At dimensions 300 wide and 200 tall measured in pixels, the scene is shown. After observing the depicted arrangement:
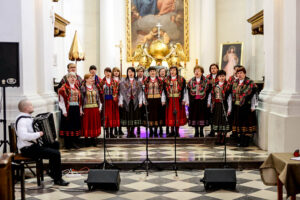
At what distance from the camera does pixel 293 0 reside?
25.7ft

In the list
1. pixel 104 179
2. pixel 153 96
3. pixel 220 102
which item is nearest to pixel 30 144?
pixel 104 179

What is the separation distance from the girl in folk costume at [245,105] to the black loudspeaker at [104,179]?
3935mm

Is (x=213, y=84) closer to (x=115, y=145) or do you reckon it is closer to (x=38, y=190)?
(x=115, y=145)

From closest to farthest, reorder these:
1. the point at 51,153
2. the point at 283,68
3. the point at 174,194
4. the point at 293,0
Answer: the point at 174,194 → the point at 51,153 → the point at 293,0 → the point at 283,68

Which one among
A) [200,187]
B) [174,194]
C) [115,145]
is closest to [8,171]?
[174,194]

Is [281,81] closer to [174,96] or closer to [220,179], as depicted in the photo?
[174,96]

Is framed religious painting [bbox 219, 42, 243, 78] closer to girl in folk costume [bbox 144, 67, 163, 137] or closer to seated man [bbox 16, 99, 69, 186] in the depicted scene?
girl in folk costume [bbox 144, 67, 163, 137]

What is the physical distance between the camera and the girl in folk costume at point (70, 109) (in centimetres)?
932

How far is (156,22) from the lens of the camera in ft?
55.9

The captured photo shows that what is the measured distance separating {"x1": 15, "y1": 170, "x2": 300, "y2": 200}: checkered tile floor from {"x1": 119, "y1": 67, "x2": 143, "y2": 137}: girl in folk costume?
3.23 meters

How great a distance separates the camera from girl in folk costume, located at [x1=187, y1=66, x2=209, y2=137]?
10.2m

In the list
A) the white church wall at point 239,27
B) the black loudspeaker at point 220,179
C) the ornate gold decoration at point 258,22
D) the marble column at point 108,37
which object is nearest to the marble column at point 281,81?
the ornate gold decoration at point 258,22

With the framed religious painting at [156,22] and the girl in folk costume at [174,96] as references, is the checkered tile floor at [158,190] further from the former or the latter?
the framed religious painting at [156,22]

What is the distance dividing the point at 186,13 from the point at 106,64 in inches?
147
